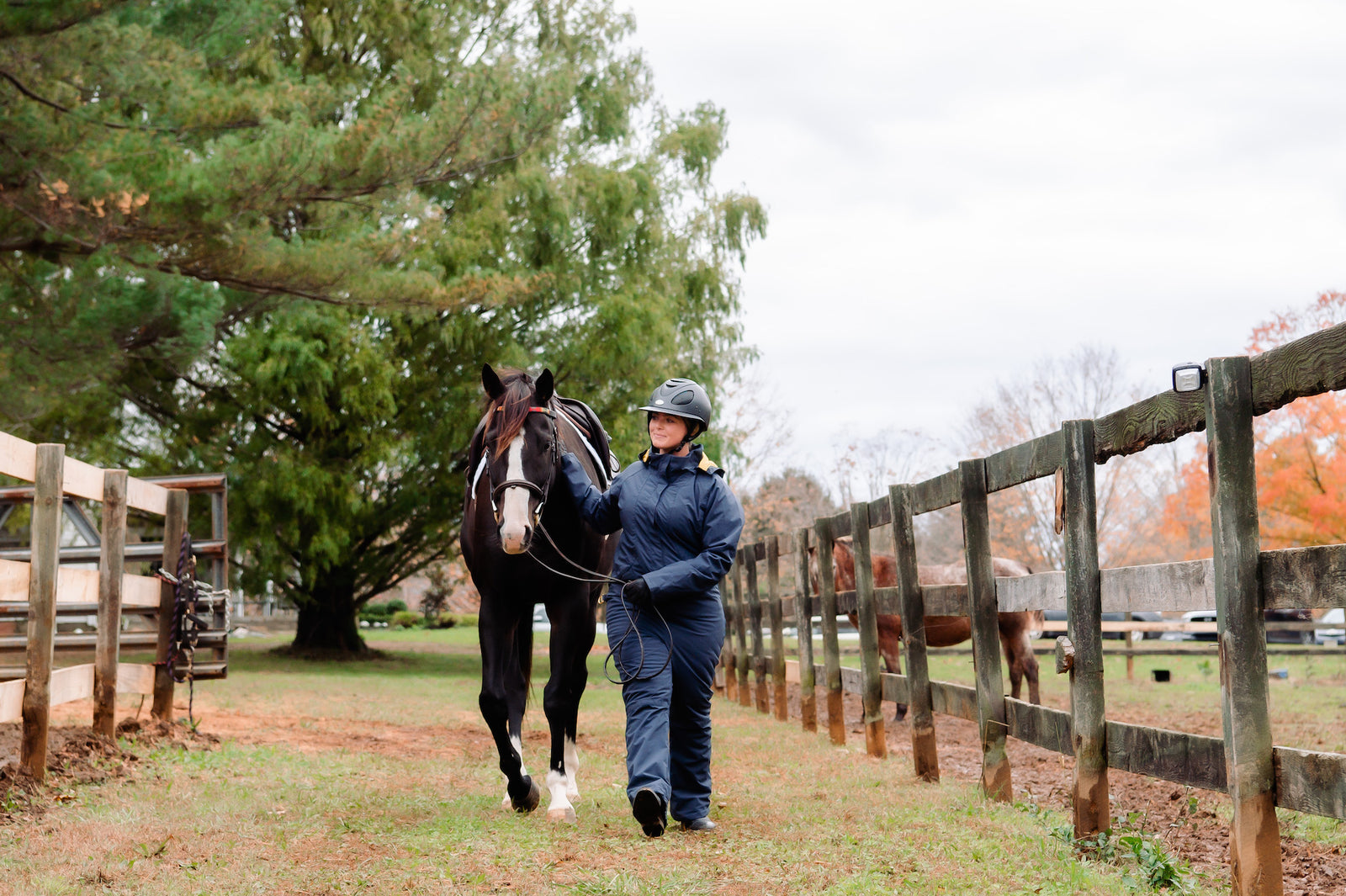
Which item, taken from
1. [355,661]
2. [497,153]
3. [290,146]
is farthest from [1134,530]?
[290,146]

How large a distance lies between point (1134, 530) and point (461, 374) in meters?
26.3

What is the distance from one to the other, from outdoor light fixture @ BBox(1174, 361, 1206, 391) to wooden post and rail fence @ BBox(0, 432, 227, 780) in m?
4.61

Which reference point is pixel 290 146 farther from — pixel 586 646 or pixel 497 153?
pixel 586 646

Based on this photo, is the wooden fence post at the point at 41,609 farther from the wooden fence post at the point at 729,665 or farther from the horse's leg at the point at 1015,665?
the wooden fence post at the point at 729,665

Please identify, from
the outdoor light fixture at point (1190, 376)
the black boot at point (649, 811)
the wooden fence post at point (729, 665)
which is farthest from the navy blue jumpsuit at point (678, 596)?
the wooden fence post at point (729, 665)

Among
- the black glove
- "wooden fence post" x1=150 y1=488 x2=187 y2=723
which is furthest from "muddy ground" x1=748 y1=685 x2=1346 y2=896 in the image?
"wooden fence post" x1=150 y1=488 x2=187 y2=723

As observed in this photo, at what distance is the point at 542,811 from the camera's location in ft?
16.2

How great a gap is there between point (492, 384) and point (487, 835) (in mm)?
1850

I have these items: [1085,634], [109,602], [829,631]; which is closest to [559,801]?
[1085,634]

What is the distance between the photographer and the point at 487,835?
4.29 meters

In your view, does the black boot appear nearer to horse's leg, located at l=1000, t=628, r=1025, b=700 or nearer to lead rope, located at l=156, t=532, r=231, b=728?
lead rope, located at l=156, t=532, r=231, b=728

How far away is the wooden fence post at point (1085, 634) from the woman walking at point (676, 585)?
1292 millimetres

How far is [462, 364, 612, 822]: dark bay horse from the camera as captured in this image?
482 cm

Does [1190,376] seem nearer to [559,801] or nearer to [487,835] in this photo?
[487,835]
